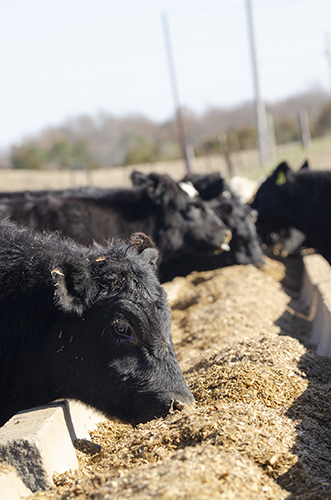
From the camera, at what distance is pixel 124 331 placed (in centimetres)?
345

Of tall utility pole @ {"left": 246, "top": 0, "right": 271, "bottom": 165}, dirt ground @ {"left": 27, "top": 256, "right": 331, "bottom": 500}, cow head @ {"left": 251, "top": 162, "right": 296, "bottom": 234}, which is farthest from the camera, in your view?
tall utility pole @ {"left": 246, "top": 0, "right": 271, "bottom": 165}

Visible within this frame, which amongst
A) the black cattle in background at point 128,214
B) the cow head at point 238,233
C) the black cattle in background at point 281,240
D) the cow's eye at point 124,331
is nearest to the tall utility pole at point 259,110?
the black cattle in background at point 281,240

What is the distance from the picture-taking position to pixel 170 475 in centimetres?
236

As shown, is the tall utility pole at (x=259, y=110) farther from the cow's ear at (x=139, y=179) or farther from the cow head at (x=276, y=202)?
the cow's ear at (x=139, y=179)

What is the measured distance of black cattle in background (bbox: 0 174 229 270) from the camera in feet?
24.2

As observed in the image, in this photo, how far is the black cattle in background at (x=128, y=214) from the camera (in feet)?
24.2

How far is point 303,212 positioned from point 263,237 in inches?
71.5

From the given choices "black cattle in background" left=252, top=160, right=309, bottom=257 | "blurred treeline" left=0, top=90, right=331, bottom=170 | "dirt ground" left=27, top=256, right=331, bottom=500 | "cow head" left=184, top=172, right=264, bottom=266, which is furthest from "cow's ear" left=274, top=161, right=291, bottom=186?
"blurred treeline" left=0, top=90, right=331, bottom=170

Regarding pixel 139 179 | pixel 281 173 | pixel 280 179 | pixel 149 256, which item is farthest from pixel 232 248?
pixel 149 256

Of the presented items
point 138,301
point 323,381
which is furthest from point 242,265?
point 138,301

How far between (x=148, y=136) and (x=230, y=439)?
9873 centimetres

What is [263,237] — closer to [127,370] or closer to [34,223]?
[34,223]

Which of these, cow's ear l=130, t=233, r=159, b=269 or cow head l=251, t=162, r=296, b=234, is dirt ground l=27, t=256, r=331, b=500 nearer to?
cow's ear l=130, t=233, r=159, b=269

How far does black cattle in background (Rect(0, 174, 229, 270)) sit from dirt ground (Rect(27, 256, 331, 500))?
8.94 ft
